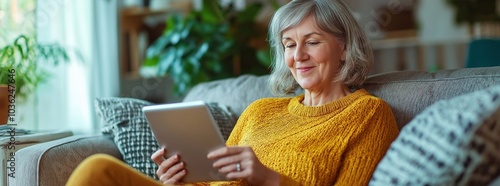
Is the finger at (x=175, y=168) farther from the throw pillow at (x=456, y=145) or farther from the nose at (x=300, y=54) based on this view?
the throw pillow at (x=456, y=145)

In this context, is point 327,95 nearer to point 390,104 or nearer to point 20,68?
point 390,104

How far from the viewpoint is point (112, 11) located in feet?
11.8

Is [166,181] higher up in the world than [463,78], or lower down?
lower down

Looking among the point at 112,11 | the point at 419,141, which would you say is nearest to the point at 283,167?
the point at 419,141

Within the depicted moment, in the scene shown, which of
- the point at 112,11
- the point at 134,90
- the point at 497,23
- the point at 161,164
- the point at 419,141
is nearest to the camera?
the point at 419,141

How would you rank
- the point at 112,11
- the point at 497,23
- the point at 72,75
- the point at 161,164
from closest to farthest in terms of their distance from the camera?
the point at 161,164, the point at 72,75, the point at 112,11, the point at 497,23

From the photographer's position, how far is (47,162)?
1820 mm

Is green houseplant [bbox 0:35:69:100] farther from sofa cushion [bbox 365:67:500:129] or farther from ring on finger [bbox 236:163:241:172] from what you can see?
sofa cushion [bbox 365:67:500:129]

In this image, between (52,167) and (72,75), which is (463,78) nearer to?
(52,167)

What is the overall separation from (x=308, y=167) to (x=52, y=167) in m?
0.67

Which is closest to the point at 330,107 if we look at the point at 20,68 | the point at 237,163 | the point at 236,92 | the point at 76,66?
the point at 237,163

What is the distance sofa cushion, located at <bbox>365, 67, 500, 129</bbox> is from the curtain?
1.54m

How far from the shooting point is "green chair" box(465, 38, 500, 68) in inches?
101

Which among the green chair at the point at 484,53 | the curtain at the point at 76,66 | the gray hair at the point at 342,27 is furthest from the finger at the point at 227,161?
the curtain at the point at 76,66
